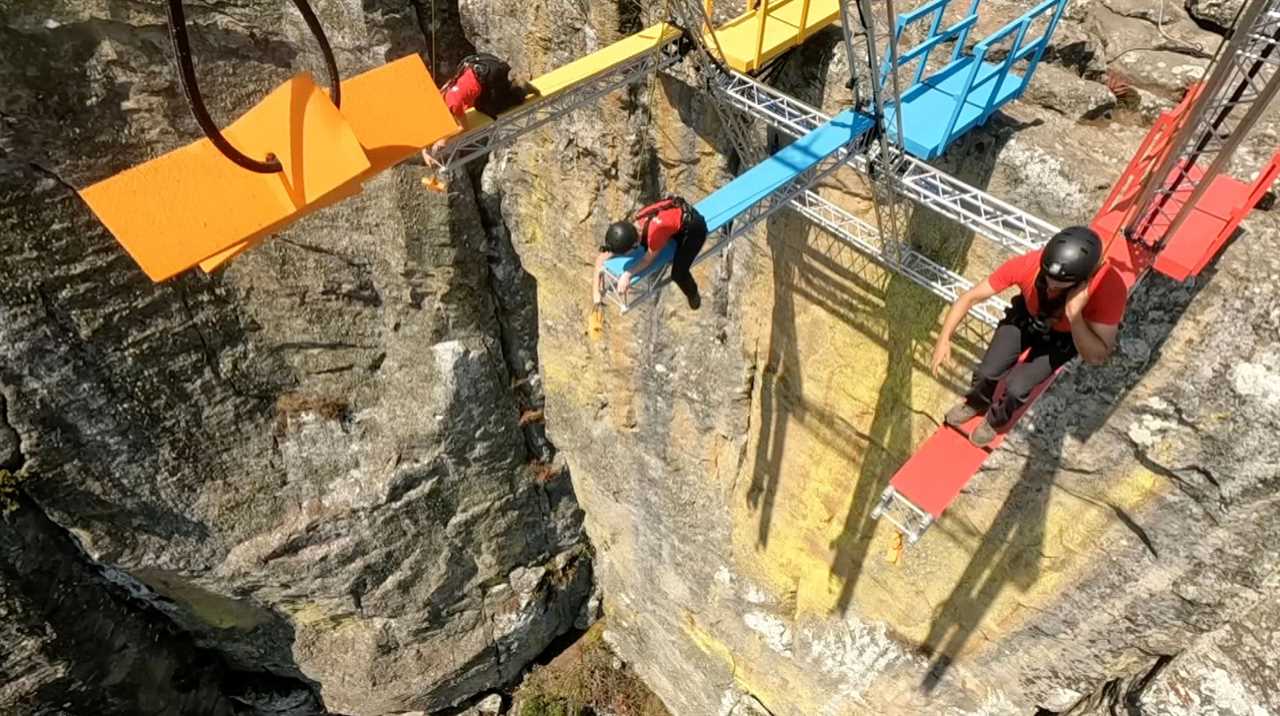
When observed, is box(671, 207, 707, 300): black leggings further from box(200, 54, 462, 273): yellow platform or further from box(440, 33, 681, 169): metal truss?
box(200, 54, 462, 273): yellow platform

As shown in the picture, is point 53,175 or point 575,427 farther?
point 575,427

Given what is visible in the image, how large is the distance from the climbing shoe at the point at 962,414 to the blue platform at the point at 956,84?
2.08 meters

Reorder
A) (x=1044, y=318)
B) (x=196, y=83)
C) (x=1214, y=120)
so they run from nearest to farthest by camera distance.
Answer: (x=196, y=83), (x=1214, y=120), (x=1044, y=318)

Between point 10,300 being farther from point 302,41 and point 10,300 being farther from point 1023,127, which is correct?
point 1023,127

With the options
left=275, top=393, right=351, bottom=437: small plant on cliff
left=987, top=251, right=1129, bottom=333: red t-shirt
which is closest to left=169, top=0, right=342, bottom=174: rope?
left=987, top=251, right=1129, bottom=333: red t-shirt

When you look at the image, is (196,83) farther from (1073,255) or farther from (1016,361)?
(1016,361)

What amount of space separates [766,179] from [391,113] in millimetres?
2872

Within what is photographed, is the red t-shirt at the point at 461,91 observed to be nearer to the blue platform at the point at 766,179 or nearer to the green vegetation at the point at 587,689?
the blue platform at the point at 766,179

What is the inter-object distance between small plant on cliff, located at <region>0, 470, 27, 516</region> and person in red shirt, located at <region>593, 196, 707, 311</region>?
33.1 feet

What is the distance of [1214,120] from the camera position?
4441mm

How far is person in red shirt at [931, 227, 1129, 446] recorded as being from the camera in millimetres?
4566

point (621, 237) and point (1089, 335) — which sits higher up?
point (621, 237)

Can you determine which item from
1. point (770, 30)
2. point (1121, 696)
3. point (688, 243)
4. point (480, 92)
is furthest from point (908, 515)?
point (480, 92)

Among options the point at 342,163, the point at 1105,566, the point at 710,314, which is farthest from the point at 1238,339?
the point at 342,163
